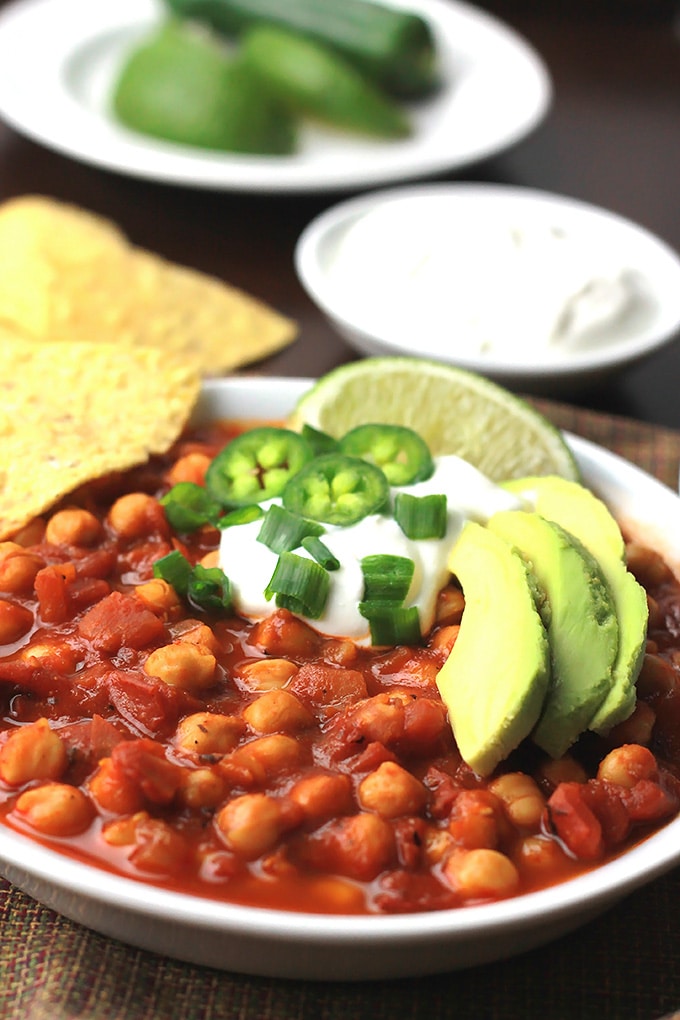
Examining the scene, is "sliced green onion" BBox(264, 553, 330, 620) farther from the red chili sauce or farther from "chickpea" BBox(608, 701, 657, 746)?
"chickpea" BBox(608, 701, 657, 746)

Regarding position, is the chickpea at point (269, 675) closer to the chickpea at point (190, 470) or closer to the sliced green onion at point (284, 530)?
the sliced green onion at point (284, 530)

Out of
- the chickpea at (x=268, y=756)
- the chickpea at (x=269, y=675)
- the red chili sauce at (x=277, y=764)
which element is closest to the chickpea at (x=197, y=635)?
the red chili sauce at (x=277, y=764)

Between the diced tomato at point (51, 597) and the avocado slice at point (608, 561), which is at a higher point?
the avocado slice at point (608, 561)

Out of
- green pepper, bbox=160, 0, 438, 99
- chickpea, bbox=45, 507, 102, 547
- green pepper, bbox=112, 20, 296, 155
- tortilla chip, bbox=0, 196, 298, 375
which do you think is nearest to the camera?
chickpea, bbox=45, 507, 102, 547

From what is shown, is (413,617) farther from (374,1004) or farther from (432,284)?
(432,284)

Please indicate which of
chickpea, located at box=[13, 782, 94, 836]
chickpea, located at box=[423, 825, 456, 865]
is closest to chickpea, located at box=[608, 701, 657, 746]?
chickpea, located at box=[423, 825, 456, 865]

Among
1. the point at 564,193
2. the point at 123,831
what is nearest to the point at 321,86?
the point at 564,193
